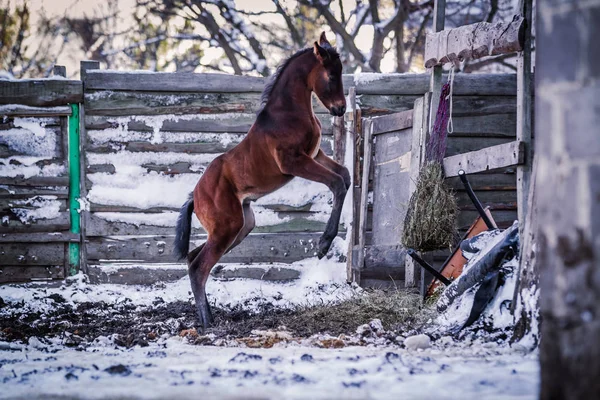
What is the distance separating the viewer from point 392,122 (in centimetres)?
732

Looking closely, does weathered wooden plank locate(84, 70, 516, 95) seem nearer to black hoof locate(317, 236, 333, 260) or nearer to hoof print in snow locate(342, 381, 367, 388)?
black hoof locate(317, 236, 333, 260)

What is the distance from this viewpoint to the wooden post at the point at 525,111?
4.82 meters

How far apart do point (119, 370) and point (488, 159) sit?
3.35m

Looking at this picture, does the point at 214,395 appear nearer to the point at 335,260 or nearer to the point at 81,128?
the point at 335,260

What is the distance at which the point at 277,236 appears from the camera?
314 inches

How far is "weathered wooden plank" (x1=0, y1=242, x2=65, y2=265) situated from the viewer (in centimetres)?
775

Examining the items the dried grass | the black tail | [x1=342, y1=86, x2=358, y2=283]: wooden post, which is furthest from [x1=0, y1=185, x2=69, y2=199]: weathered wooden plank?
[x1=342, y1=86, x2=358, y2=283]: wooden post

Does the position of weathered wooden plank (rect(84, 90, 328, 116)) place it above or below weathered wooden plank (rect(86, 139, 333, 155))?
above

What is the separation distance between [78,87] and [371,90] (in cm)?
341

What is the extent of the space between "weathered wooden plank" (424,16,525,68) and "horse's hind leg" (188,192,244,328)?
2282 mm

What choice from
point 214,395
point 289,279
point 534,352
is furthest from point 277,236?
point 214,395

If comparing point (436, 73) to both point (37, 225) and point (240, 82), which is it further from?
point (37, 225)

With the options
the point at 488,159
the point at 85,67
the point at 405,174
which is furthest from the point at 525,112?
the point at 85,67

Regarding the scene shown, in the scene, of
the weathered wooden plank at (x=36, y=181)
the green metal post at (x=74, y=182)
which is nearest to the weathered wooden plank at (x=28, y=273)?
the green metal post at (x=74, y=182)
